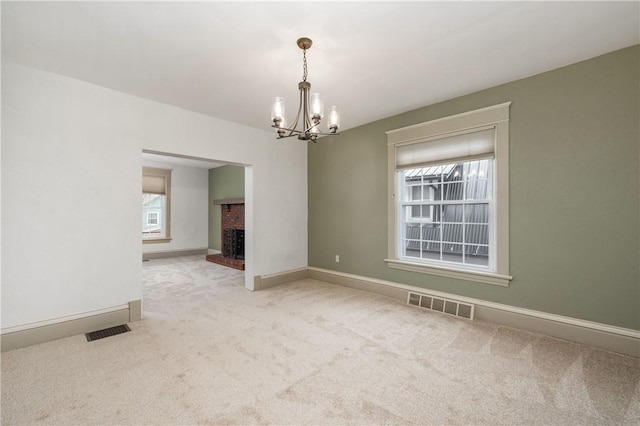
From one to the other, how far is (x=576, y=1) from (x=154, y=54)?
3.24 metres

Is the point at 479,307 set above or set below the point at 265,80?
below

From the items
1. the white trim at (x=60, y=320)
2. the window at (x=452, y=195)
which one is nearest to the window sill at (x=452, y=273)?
the window at (x=452, y=195)

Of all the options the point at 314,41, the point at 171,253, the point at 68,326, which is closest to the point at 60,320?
the point at 68,326

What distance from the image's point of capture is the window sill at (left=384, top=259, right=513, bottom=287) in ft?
9.87

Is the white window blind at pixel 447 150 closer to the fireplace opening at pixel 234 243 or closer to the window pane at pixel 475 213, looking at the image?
the window pane at pixel 475 213

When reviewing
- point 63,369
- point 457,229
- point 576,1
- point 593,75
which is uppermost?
point 576,1

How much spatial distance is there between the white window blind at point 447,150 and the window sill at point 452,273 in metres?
1.34

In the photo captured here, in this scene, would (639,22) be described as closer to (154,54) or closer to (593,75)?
(593,75)

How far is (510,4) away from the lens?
187 centimetres

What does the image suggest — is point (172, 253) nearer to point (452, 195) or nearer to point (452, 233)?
point (452, 233)

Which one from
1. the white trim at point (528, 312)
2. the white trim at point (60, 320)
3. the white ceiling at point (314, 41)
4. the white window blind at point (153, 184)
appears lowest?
the white trim at point (60, 320)

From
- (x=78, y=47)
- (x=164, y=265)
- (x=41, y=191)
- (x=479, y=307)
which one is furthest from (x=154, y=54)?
(x=164, y=265)

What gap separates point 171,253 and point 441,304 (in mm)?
6971

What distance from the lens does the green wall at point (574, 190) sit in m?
2.37
